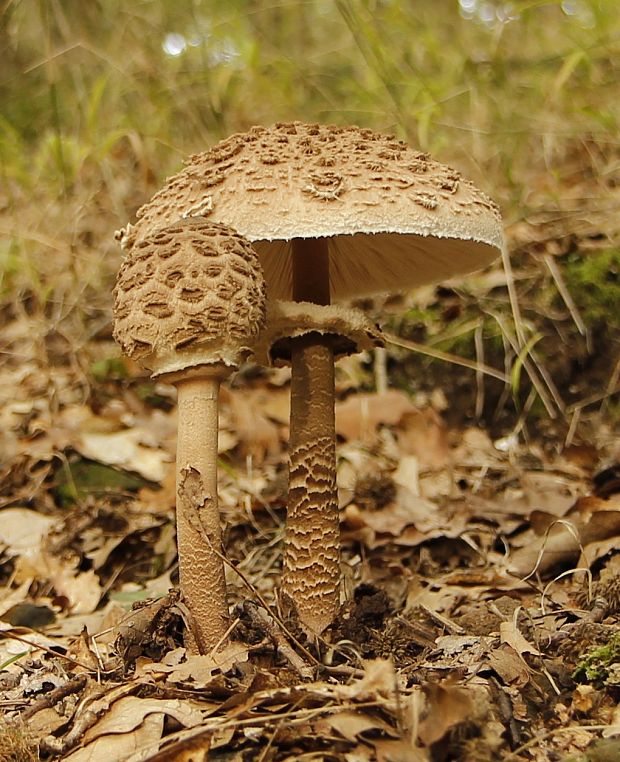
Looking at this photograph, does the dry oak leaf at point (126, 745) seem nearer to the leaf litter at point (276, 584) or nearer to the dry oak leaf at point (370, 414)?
the leaf litter at point (276, 584)

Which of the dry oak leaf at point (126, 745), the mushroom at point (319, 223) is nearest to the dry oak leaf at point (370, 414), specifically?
the mushroom at point (319, 223)

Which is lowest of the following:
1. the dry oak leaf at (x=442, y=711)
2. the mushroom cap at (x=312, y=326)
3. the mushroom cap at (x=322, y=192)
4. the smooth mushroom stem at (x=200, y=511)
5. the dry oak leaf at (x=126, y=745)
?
the dry oak leaf at (x=126, y=745)

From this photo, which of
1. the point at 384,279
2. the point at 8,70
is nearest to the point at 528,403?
the point at 384,279

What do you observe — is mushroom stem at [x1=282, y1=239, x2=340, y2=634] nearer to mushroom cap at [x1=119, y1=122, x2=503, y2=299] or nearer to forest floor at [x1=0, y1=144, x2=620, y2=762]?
forest floor at [x1=0, y1=144, x2=620, y2=762]

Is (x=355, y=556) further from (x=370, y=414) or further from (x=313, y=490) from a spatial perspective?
(x=370, y=414)

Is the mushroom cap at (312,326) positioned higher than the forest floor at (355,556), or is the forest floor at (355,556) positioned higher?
the mushroom cap at (312,326)
